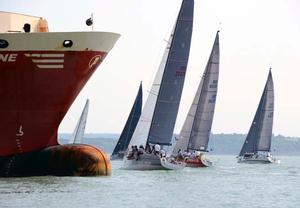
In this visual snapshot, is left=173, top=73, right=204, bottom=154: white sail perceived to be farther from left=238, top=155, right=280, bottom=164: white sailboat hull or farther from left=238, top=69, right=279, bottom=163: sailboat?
left=238, top=155, right=280, bottom=164: white sailboat hull

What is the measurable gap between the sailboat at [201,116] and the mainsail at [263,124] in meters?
21.9

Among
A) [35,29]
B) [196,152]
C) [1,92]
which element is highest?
[35,29]

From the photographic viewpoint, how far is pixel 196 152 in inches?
3403

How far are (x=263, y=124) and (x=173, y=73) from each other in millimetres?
47087

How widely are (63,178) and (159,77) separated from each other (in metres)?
28.3

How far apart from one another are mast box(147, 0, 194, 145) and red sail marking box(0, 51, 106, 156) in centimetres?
2508

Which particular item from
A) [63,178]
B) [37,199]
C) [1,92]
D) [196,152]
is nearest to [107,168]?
[63,178]

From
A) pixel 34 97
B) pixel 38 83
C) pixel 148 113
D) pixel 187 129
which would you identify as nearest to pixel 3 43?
pixel 38 83

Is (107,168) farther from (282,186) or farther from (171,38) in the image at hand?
(171,38)

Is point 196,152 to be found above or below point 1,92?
below

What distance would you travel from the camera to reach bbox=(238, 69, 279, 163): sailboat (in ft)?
356

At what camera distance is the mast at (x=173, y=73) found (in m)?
67.5

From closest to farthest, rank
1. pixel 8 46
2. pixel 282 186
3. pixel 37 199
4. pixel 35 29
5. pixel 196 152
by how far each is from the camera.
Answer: pixel 37 199 → pixel 8 46 → pixel 35 29 → pixel 282 186 → pixel 196 152

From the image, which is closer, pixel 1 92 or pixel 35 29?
pixel 1 92
